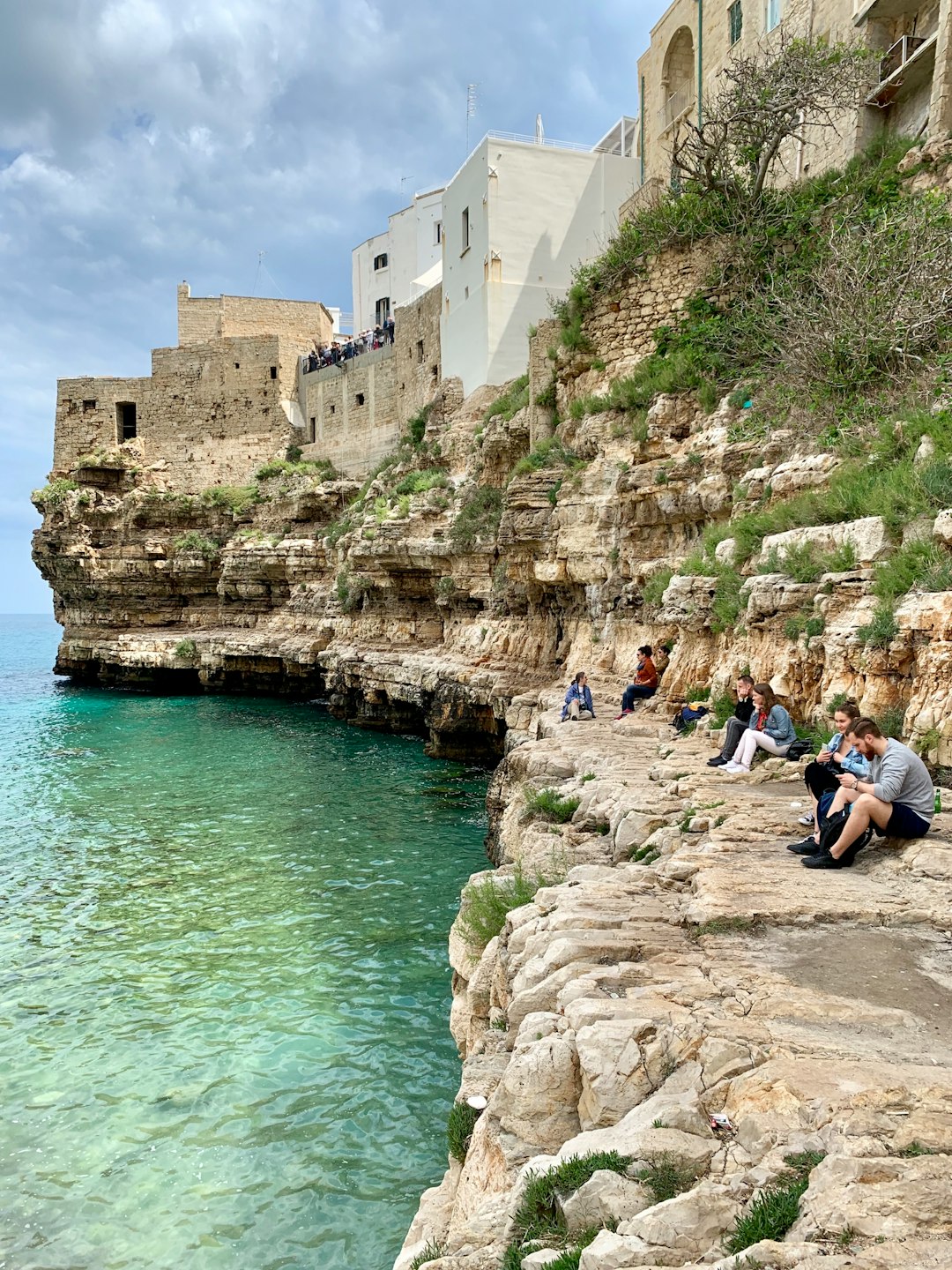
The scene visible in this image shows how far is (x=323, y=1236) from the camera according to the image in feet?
15.4

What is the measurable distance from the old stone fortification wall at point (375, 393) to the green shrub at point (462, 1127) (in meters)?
25.5

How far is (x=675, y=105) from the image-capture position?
2297 centimetres

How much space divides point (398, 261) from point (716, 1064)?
48167mm

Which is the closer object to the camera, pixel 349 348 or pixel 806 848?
pixel 806 848

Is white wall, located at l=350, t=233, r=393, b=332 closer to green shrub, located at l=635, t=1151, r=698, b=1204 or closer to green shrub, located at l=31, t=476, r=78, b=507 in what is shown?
green shrub, located at l=31, t=476, r=78, b=507

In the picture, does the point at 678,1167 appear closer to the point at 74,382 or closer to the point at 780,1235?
the point at 780,1235

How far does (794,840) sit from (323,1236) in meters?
3.83

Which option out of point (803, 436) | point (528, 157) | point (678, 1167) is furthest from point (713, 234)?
point (678, 1167)

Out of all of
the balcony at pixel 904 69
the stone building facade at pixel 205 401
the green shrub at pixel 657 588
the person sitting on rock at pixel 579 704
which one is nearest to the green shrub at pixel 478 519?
the green shrub at pixel 657 588

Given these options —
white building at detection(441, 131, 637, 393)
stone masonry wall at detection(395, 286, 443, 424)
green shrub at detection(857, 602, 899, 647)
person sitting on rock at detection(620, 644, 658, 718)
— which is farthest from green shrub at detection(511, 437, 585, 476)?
stone masonry wall at detection(395, 286, 443, 424)

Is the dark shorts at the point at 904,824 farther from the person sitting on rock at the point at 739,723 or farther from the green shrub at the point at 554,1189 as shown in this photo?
the green shrub at the point at 554,1189

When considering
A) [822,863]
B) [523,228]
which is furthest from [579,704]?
[523,228]

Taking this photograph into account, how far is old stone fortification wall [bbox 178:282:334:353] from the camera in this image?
120 feet

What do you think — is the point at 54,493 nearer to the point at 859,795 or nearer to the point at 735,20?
the point at 735,20
